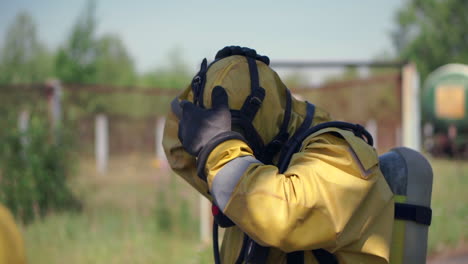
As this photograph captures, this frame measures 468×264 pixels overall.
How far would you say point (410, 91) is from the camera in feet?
17.9

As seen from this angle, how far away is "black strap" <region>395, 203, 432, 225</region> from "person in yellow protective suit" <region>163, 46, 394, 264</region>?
0.09 meters

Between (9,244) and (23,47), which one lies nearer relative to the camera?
(9,244)

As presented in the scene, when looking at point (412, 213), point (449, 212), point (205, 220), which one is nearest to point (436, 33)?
point (449, 212)

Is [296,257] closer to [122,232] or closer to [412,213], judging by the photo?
[412,213]

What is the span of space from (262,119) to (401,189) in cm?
51

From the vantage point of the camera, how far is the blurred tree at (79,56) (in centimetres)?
1597

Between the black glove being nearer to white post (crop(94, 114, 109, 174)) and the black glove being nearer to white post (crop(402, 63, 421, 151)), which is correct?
white post (crop(402, 63, 421, 151))

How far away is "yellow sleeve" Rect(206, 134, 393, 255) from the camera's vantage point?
1511mm

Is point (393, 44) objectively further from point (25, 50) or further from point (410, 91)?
point (410, 91)

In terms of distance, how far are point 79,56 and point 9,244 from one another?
1653cm

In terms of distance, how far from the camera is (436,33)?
28531 millimetres

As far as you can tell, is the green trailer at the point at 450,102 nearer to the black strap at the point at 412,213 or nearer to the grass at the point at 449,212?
the grass at the point at 449,212

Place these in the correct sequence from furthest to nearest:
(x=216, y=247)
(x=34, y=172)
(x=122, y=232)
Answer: (x=34, y=172) → (x=122, y=232) → (x=216, y=247)

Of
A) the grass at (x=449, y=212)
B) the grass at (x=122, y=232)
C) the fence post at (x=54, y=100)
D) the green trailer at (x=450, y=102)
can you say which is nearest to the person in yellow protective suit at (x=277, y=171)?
the grass at (x=122, y=232)
